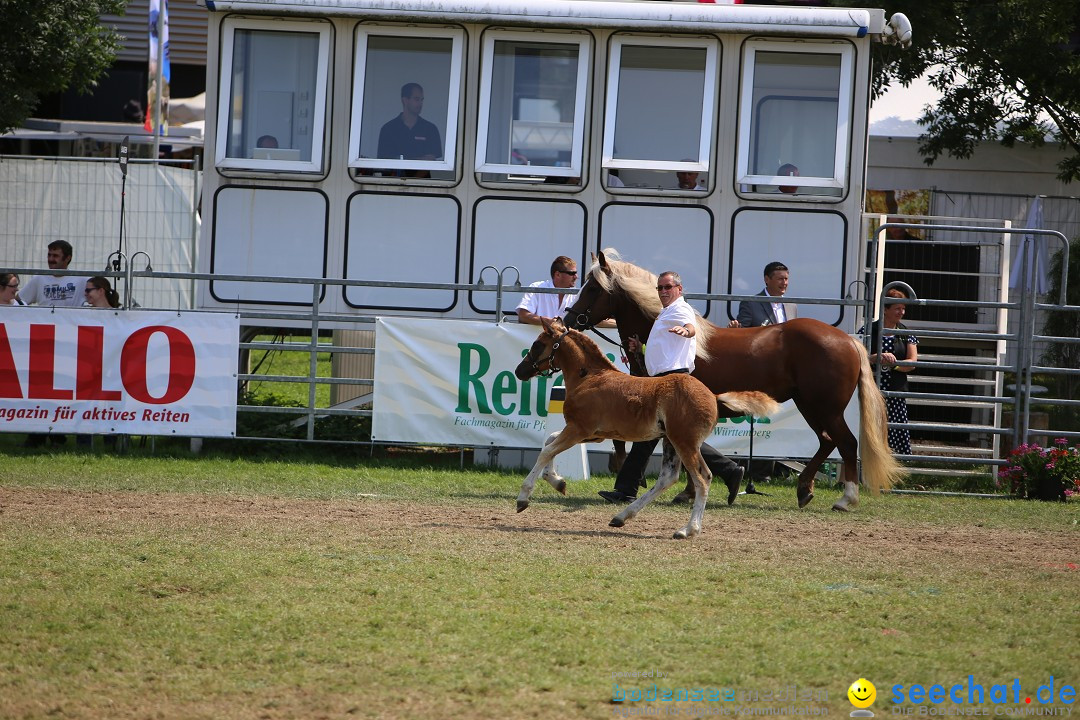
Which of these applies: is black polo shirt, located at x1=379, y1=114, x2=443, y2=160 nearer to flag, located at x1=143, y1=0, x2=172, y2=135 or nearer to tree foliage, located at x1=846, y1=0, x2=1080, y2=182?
flag, located at x1=143, y1=0, x2=172, y2=135

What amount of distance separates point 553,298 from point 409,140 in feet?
7.66

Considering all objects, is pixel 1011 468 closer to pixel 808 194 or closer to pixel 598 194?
pixel 808 194

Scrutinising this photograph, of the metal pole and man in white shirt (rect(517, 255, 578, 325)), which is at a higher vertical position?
man in white shirt (rect(517, 255, 578, 325))

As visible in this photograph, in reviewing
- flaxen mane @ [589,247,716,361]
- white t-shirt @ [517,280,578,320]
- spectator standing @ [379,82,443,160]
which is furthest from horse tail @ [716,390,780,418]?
spectator standing @ [379,82,443,160]

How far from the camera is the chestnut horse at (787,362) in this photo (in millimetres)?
10375

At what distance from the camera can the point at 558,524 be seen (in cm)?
870

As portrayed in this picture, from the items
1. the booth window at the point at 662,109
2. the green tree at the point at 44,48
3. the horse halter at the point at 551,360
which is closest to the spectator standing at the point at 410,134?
the booth window at the point at 662,109

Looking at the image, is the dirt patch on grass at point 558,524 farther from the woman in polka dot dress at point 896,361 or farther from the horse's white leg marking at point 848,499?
the woman in polka dot dress at point 896,361

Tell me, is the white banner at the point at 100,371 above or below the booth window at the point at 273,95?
below

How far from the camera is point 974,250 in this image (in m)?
15.0

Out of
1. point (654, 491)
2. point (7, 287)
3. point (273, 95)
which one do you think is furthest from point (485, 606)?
point (7, 287)

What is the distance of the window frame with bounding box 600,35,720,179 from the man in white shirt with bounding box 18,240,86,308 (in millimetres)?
5811

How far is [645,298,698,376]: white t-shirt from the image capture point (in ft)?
31.3

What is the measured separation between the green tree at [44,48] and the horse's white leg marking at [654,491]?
10.7 m
